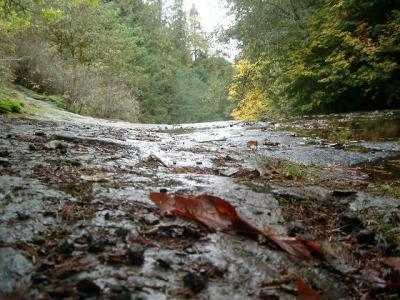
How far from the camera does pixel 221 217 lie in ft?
6.17

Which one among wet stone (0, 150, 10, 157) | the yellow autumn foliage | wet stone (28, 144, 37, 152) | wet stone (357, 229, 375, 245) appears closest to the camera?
wet stone (357, 229, 375, 245)

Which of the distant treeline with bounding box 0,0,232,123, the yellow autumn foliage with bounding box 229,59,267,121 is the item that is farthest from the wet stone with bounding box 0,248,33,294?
the yellow autumn foliage with bounding box 229,59,267,121

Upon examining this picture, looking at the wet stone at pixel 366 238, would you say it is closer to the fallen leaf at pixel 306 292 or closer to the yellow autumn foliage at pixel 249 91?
the fallen leaf at pixel 306 292

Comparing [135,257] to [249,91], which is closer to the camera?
[135,257]

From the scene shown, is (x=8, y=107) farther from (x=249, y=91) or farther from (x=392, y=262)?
(x=249, y=91)

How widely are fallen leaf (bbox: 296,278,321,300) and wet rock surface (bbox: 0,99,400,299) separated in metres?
0.03

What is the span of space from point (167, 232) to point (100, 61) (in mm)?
22021

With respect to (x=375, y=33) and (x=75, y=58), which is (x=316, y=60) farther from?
(x=75, y=58)

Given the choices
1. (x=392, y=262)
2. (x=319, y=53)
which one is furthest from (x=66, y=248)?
(x=319, y=53)

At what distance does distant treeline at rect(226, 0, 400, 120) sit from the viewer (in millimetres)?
12539

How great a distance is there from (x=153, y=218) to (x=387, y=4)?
13778 millimetres

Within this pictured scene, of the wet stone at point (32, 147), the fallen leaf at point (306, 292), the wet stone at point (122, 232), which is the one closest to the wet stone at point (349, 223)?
the fallen leaf at point (306, 292)

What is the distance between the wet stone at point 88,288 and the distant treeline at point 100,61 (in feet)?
22.6

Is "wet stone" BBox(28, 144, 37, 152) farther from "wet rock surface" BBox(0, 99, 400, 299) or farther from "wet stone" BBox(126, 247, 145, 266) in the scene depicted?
"wet stone" BBox(126, 247, 145, 266)
